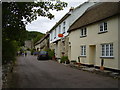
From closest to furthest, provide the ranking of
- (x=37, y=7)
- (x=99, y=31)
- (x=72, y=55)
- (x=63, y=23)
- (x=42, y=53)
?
(x=37, y=7)
(x=99, y=31)
(x=72, y=55)
(x=63, y=23)
(x=42, y=53)

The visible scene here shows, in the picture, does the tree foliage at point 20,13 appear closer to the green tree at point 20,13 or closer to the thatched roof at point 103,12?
the green tree at point 20,13

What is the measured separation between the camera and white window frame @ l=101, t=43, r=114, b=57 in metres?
14.4

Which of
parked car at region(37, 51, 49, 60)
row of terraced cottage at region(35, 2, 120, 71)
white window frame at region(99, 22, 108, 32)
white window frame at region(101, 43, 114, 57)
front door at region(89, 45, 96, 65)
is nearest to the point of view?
row of terraced cottage at region(35, 2, 120, 71)

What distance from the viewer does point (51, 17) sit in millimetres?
9500

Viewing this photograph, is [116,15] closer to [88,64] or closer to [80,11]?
[88,64]

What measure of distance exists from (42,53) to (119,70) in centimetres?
1943

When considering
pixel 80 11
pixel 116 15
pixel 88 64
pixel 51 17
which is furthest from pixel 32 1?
pixel 80 11

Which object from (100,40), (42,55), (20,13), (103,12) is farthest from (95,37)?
(42,55)

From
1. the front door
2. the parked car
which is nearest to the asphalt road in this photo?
the front door

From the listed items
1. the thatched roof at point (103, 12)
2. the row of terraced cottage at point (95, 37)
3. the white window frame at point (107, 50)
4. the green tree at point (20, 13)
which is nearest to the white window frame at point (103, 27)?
the row of terraced cottage at point (95, 37)

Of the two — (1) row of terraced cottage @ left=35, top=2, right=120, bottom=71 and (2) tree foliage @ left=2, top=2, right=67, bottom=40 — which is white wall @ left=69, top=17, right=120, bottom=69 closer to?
(1) row of terraced cottage @ left=35, top=2, right=120, bottom=71

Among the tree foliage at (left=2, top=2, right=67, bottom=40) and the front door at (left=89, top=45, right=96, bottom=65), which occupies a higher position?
the tree foliage at (left=2, top=2, right=67, bottom=40)

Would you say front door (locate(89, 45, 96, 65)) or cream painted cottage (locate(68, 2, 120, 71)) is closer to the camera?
cream painted cottage (locate(68, 2, 120, 71))

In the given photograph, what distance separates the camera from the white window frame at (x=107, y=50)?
47.2 feet
